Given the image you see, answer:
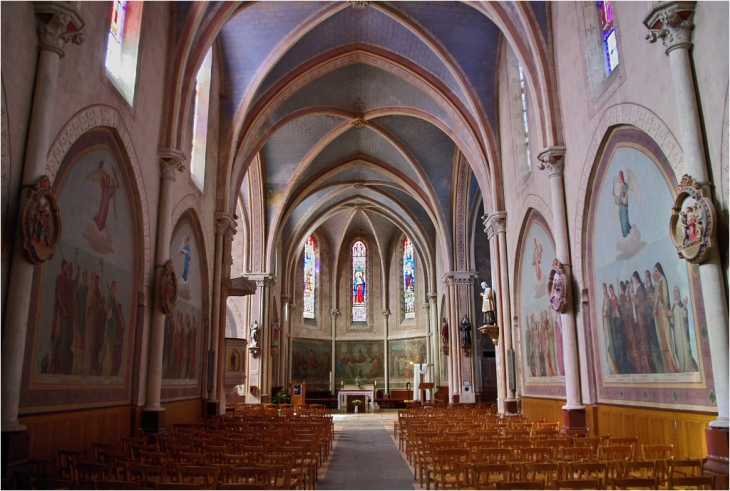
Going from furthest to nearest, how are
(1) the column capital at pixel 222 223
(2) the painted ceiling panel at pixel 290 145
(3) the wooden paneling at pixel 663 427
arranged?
(2) the painted ceiling panel at pixel 290 145 → (1) the column capital at pixel 222 223 → (3) the wooden paneling at pixel 663 427

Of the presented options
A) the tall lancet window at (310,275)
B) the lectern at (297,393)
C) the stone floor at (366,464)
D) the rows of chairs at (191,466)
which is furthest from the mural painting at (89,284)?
the tall lancet window at (310,275)

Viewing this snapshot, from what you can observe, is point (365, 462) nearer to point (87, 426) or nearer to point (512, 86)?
point (87, 426)

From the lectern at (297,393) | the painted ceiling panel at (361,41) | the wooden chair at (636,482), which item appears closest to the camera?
the wooden chair at (636,482)

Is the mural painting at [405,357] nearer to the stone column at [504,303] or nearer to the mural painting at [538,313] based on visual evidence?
the stone column at [504,303]

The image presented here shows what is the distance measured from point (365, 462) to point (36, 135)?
892cm

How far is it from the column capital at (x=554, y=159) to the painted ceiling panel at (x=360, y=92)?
28.8ft

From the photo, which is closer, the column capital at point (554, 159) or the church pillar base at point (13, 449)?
the church pillar base at point (13, 449)

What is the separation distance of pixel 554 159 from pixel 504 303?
6.17 m

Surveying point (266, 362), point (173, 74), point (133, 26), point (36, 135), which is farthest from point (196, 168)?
point (266, 362)

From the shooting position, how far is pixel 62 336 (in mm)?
9719

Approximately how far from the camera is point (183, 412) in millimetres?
16266

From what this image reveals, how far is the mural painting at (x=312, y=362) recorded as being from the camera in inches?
1547

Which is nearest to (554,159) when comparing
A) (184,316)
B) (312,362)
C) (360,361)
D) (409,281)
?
(184,316)

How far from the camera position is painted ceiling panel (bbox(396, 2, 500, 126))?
18.6m
